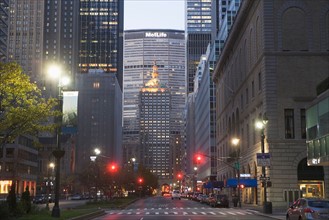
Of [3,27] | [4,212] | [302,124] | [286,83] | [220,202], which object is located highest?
[3,27]

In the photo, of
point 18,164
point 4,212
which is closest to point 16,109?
point 4,212

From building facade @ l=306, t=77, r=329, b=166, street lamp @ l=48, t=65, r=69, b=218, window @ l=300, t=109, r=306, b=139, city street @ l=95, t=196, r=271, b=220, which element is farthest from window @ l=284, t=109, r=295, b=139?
street lamp @ l=48, t=65, r=69, b=218

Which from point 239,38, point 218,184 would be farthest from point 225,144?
point 239,38

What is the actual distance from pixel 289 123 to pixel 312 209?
35.5 m

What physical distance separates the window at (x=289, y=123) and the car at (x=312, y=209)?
32.6 m

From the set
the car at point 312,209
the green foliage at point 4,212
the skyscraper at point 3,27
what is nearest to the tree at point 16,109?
the green foliage at point 4,212

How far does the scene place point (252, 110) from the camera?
69.2m

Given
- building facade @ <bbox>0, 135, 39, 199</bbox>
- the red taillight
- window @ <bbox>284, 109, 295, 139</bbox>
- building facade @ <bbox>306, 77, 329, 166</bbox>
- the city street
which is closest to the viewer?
the red taillight

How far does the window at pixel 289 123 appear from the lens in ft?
193

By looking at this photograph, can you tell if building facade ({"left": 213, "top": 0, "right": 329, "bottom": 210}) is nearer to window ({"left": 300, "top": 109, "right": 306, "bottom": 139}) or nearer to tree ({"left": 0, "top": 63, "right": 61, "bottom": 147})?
window ({"left": 300, "top": 109, "right": 306, "bottom": 139})

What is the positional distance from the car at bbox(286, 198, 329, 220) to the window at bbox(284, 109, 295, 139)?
107ft

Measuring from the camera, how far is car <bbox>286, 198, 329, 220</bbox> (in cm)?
2442

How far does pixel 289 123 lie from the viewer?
59.4 meters

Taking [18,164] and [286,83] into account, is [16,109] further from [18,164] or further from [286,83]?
[18,164]
